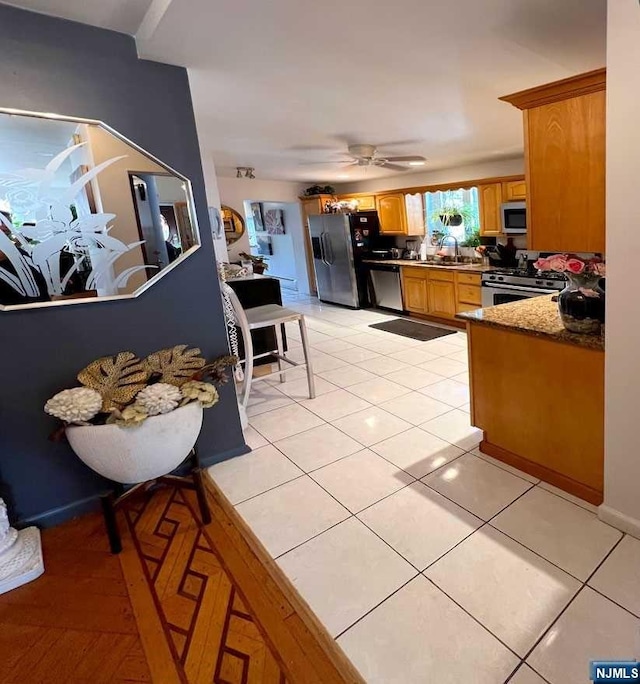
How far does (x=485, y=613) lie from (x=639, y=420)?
0.93 metres

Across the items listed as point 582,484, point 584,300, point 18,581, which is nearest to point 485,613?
point 582,484

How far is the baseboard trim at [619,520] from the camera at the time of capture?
1698 millimetres

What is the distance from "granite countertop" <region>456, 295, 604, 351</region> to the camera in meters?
1.82

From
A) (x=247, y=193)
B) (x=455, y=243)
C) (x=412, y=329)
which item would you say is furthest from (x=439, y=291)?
(x=247, y=193)

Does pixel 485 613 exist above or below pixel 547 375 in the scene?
below

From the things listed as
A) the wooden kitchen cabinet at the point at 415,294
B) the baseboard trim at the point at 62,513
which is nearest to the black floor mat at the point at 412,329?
the wooden kitchen cabinet at the point at 415,294

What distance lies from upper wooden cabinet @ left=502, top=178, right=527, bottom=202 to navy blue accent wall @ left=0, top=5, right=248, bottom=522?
3.97 m

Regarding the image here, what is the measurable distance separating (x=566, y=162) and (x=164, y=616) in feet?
7.97

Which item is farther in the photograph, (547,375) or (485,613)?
(547,375)

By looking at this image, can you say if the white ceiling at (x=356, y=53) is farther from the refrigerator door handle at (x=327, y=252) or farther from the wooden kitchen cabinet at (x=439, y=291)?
the refrigerator door handle at (x=327, y=252)

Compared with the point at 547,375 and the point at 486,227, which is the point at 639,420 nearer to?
the point at 547,375

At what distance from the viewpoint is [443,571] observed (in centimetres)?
161

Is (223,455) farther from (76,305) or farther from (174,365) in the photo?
(76,305)

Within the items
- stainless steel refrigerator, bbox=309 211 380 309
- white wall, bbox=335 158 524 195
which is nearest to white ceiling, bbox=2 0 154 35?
white wall, bbox=335 158 524 195
